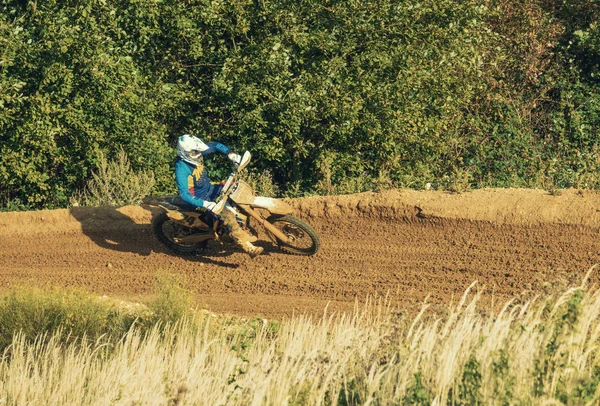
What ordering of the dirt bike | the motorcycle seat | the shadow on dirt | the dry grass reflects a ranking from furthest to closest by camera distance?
the shadow on dirt → the motorcycle seat → the dirt bike → the dry grass

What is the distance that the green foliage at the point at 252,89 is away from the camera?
1720 cm

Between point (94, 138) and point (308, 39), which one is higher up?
point (308, 39)

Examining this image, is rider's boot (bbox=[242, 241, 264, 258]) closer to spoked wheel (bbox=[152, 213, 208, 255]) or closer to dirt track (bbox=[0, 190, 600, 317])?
dirt track (bbox=[0, 190, 600, 317])

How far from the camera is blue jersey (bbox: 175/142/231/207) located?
44.2 ft

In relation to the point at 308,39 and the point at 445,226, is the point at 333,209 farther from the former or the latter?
the point at 308,39

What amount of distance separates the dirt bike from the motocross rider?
0.51ft

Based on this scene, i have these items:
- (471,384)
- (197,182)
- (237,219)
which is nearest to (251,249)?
(237,219)

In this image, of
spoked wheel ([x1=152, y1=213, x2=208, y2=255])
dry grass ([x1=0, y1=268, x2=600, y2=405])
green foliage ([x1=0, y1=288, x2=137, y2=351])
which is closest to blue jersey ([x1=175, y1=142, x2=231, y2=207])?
spoked wheel ([x1=152, y1=213, x2=208, y2=255])

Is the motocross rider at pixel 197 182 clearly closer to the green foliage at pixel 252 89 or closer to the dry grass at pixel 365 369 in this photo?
the green foliage at pixel 252 89

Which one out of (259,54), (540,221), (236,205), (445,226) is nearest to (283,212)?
(236,205)

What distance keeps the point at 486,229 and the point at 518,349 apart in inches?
235

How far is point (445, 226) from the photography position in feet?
46.4

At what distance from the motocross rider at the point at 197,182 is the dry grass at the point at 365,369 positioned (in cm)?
355

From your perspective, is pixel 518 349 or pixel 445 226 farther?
pixel 445 226
